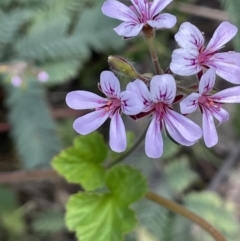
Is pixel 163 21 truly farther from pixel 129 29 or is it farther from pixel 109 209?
pixel 109 209

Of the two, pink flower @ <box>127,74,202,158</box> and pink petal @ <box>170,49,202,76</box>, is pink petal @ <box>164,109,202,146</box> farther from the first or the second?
pink petal @ <box>170,49,202,76</box>

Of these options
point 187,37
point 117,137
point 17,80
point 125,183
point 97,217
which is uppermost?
point 187,37

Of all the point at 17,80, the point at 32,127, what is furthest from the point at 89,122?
the point at 32,127

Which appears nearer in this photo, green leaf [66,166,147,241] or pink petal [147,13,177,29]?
pink petal [147,13,177,29]

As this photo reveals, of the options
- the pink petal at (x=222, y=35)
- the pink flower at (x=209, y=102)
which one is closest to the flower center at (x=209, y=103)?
the pink flower at (x=209, y=102)

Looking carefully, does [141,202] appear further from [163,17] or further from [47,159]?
[163,17]

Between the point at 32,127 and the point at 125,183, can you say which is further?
the point at 32,127

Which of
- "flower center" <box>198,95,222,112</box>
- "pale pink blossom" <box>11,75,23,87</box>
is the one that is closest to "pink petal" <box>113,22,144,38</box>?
"flower center" <box>198,95,222,112</box>

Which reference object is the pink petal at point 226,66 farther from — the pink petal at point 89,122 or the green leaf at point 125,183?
the green leaf at point 125,183
